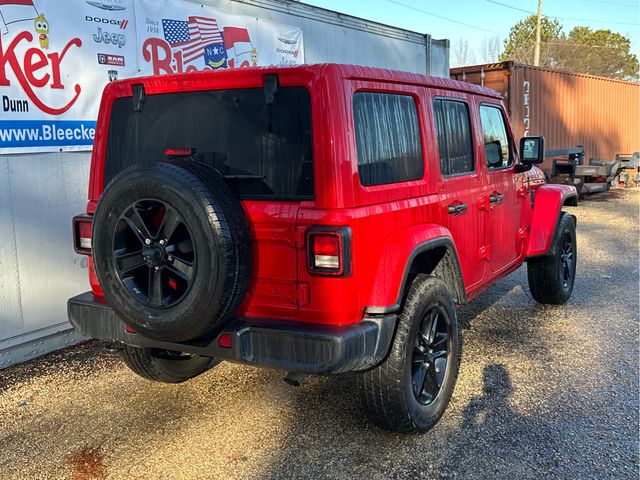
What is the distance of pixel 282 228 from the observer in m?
2.94

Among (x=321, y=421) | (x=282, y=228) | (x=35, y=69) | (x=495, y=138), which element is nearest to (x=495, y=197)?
(x=495, y=138)

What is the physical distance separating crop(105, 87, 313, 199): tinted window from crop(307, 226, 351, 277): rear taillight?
226mm

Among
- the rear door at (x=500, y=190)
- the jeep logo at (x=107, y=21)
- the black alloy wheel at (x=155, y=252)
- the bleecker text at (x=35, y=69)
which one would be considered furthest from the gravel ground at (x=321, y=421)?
the jeep logo at (x=107, y=21)

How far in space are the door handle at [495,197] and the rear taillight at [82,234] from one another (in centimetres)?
270

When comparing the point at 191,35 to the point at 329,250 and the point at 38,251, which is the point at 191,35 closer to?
the point at 38,251

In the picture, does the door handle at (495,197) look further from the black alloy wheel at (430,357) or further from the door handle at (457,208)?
the black alloy wheel at (430,357)

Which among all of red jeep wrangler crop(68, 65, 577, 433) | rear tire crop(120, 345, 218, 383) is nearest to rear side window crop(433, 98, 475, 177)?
red jeep wrangler crop(68, 65, 577, 433)

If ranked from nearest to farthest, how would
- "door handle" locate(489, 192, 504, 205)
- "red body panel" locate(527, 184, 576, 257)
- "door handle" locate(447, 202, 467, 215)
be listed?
"door handle" locate(447, 202, 467, 215)
"door handle" locate(489, 192, 504, 205)
"red body panel" locate(527, 184, 576, 257)

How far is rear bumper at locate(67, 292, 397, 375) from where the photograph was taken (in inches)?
110

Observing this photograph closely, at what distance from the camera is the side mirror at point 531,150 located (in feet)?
16.7

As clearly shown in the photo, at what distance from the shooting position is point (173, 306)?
2840 mm

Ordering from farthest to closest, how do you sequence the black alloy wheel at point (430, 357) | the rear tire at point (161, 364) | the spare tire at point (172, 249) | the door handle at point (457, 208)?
the rear tire at point (161, 364), the door handle at point (457, 208), the black alloy wheel at point (430, 357), the spare tire at point (172, 249)

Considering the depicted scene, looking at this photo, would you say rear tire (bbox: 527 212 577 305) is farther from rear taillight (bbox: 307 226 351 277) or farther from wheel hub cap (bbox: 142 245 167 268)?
wheel hub cap (bbox: 142 245 167 268)

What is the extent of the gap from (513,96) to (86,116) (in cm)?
1061
